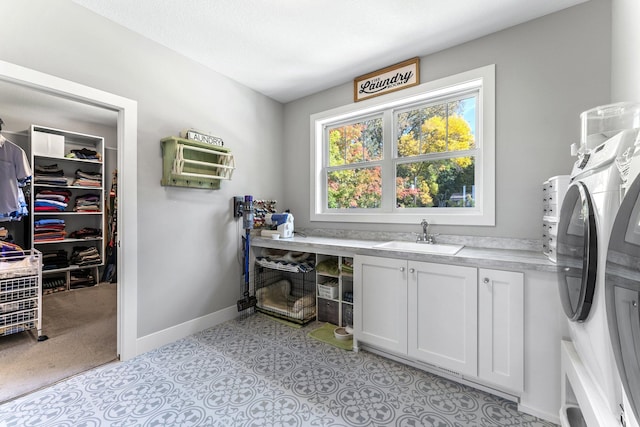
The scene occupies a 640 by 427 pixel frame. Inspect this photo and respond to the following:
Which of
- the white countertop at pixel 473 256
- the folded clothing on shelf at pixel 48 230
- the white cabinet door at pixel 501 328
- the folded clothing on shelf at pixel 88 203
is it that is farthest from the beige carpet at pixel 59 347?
the white cabinet door at pixel 501 328

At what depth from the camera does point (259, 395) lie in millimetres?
1688

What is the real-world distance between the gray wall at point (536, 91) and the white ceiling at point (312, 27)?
0.14m

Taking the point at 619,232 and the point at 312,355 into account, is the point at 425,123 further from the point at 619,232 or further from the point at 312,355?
the point at 312,355

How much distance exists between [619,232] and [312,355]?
1.99 m

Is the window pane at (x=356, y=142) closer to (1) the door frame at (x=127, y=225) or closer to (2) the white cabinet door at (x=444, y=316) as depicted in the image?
(2) the white cabinet door at (x=444, y=316)

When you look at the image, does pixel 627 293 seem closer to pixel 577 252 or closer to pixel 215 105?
pixel 577 252

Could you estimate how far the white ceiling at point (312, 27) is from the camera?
1844 millimetres

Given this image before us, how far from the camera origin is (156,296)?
2.29 m

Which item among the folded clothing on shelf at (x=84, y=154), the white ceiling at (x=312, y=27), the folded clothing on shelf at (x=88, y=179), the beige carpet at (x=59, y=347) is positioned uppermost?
the white ceiling at (x=312, y=27)

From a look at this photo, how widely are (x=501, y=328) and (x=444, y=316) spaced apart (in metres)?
0.31

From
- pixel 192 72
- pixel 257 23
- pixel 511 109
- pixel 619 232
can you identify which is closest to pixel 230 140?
pixel 192 72

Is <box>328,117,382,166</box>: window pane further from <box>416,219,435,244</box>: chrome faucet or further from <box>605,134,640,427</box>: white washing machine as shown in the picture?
<box>605,134,640,427</box>: white washing machine

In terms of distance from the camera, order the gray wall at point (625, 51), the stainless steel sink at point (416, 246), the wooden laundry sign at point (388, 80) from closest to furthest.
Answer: the gray wall at point (625, 51) → the stainless steel sink at point (416, 246) → the wooden laundry sign at point (388, 80)

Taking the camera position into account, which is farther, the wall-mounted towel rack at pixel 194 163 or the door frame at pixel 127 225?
the wall-mounted towel rack at pixel 194 163
